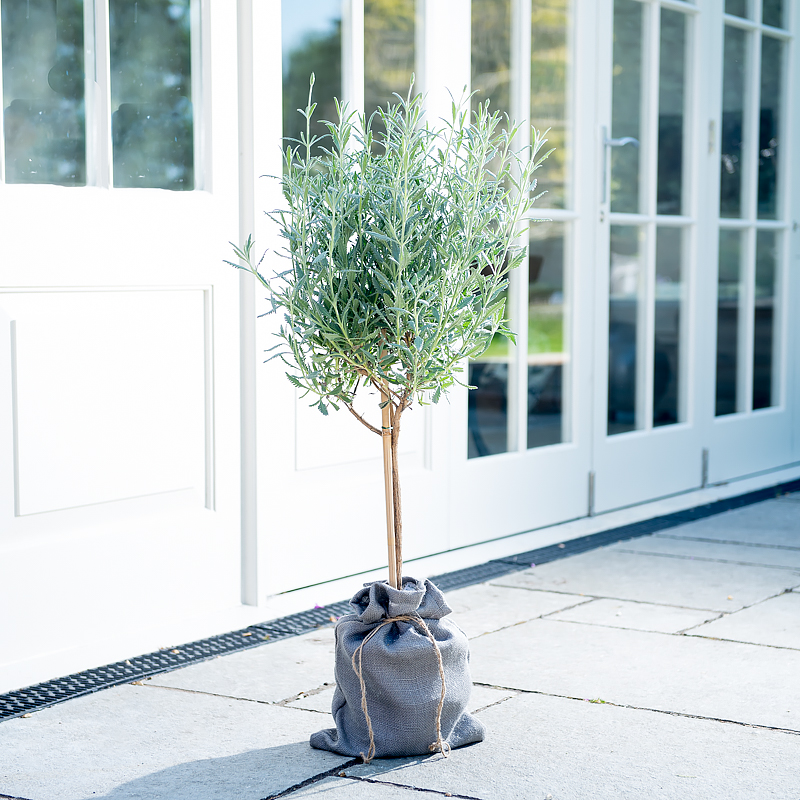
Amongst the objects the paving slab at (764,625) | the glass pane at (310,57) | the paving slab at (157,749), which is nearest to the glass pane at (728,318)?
the paving slab at (764,625)

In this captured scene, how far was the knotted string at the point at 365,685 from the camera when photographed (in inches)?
79.9

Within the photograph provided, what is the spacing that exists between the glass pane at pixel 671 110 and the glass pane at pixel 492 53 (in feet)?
2.88

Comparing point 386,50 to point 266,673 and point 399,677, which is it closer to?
point 266,673

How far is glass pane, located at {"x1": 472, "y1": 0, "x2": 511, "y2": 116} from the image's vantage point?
365 centimetres

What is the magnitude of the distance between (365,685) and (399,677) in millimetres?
60

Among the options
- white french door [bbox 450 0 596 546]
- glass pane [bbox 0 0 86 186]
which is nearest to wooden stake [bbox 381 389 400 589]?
glass pane [bbox 0 0 86 186]

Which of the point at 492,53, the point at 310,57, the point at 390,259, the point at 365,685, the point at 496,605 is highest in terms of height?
the point at 492,53

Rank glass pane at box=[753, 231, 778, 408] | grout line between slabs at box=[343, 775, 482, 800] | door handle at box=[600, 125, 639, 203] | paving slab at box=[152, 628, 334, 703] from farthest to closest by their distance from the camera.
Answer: glass pane at box=[753, 231, 778, 408], door handle at box=[600, 125, 639, 203], paving slab at box=[152, 628, 334, 703], grout line between slabs at box=[343, 775, 482, 800]

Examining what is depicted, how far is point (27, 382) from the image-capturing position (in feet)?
8.10

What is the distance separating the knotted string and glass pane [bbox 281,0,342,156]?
4.74 ft

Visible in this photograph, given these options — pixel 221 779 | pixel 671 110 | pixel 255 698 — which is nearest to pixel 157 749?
pixel 221 779

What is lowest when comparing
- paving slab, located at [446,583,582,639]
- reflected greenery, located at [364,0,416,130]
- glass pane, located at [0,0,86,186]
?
paving slab, located at [446,583,582,639]

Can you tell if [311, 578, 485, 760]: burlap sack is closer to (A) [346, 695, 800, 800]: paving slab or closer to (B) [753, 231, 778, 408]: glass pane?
(A) [346, 695, 800, 800]: paving slab

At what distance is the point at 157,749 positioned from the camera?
211cm
